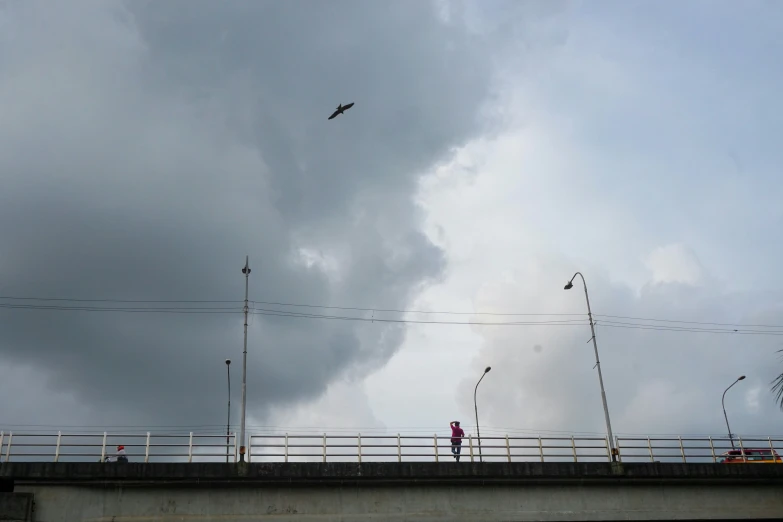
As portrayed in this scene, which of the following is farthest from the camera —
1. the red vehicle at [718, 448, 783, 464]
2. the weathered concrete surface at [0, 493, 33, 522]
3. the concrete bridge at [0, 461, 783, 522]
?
the red vehicle at [718, 448, 783, 464]

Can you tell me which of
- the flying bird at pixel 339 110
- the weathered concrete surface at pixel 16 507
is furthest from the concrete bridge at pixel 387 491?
the flying bird at pixel 339 110

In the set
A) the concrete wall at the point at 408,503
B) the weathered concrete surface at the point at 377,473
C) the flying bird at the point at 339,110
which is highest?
the flying bird at the point at 339,110

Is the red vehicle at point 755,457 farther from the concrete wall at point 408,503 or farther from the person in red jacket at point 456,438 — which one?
the person in red jacket at point 456,438

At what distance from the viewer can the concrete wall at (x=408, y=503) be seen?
104ft

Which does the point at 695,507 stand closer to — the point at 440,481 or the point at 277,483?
the point at 440,481

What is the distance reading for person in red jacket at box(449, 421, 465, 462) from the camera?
35.4 m

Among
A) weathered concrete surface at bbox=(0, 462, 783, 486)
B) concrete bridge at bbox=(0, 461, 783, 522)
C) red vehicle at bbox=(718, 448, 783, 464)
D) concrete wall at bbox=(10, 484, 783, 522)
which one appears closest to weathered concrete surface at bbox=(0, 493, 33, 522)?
concrete bridge at bbox=(0, 461, 783, 522)

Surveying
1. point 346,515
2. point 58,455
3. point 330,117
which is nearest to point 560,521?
point 346,515

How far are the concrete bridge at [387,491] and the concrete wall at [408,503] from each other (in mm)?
43

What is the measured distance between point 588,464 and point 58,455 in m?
23.2

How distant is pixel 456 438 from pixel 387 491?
3862mm

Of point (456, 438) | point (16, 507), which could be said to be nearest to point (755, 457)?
point (456, 438)

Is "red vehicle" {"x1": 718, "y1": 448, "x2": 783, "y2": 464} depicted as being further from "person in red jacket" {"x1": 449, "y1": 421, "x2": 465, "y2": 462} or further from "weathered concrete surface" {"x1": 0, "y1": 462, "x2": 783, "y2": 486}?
"person in red jacket" {"x1": 449, "y1": 421, "x2": 465, "y2": 462}

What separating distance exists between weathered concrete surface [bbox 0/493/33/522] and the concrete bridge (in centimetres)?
4
